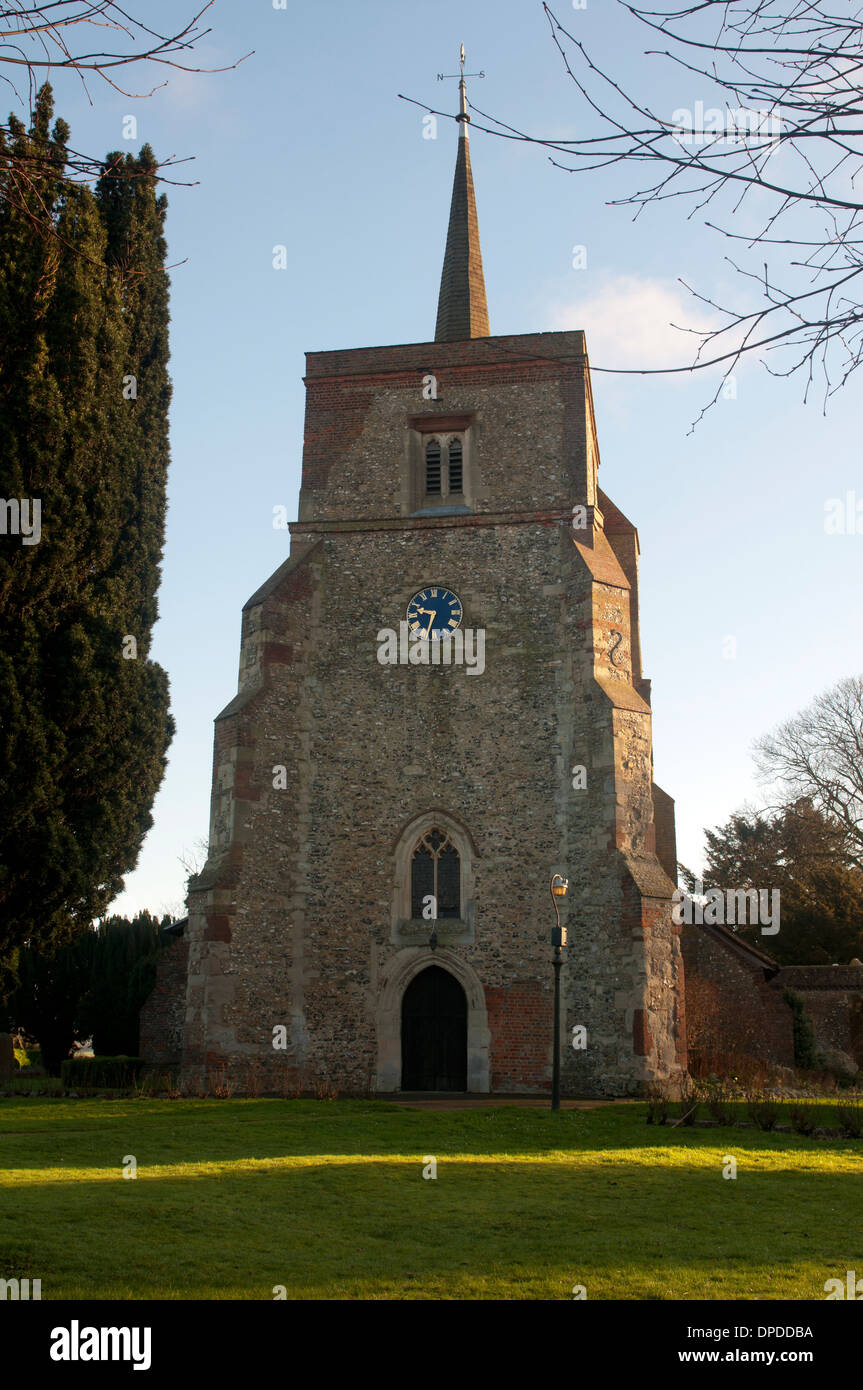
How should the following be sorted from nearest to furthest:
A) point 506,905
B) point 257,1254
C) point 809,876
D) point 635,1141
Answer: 1. point 257,1254
2. point 635,1141
3. point 506,905
4. point 809,876

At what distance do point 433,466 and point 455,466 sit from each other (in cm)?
44

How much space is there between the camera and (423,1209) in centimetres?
914

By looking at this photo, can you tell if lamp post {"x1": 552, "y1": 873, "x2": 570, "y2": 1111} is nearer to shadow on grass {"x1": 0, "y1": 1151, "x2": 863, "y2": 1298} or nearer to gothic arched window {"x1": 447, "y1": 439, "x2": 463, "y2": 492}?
shadow on grass {"x1": 0, "y1": 1151, "x2": 863, "y2": 1298}

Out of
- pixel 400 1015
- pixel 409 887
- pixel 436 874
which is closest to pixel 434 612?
pixel 436 874

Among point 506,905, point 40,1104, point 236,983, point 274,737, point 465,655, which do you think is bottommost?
point 40,1104

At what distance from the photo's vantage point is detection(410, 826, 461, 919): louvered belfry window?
67.5ft

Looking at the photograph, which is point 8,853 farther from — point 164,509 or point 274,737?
point 164,509

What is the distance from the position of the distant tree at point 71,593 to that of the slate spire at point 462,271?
8.59 metres

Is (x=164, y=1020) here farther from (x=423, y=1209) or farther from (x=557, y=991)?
(x=423, y=1209)

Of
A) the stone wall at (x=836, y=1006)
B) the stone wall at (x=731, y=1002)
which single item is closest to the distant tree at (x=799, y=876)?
the stone wall at (x=836, y=1006)

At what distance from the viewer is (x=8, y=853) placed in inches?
699

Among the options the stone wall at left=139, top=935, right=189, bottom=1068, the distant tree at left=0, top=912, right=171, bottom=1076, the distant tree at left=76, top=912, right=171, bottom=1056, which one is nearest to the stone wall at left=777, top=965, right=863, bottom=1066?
the stone wall at left=139, top=935, right=189, bottom=1068

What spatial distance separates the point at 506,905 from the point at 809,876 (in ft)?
59.9
